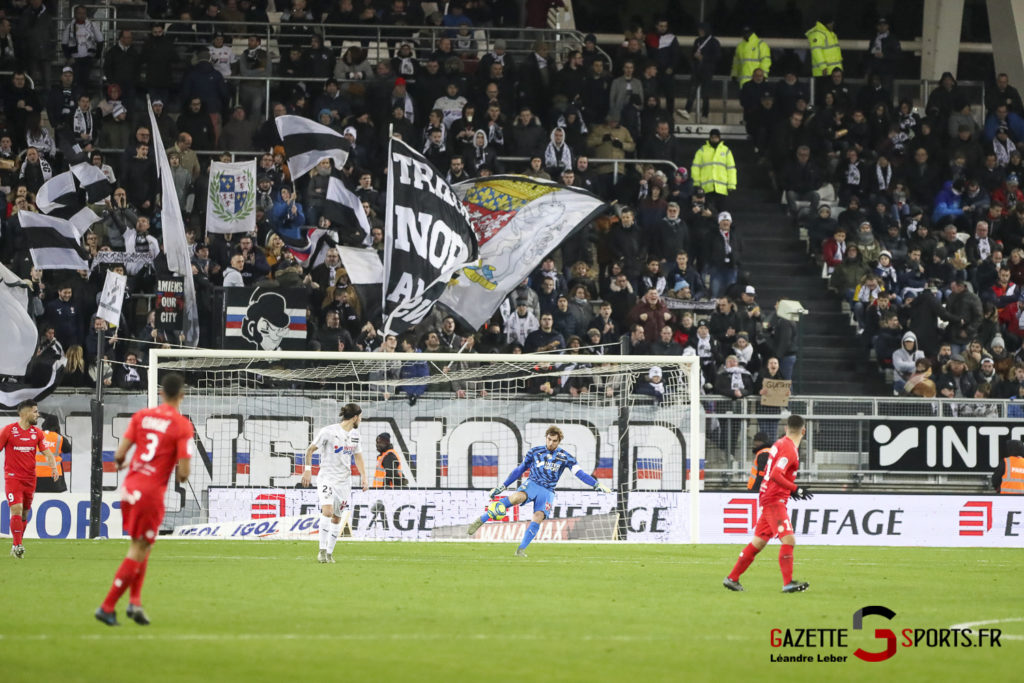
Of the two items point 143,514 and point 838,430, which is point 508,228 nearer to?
point 838,430

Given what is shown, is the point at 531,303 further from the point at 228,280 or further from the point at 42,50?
the point at 42,50

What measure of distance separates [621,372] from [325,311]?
16.1 feet

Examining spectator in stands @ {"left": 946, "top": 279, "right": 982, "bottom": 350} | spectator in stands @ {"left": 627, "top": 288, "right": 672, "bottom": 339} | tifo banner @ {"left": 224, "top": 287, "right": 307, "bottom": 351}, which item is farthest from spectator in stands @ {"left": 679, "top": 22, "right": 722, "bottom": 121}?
tifo banner @ {"left": 224, "top": 287, "right": 307, "bottom": 351}

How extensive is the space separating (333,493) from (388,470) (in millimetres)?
5445

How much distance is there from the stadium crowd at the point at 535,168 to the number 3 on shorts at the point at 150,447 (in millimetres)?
12840

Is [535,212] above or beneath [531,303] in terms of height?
above

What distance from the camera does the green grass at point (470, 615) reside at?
9.32 metres

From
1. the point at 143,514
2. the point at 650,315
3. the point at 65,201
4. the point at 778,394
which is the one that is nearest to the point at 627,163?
the point at 650,315

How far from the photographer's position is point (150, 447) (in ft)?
35.0

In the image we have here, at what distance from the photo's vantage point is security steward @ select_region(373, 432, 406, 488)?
76.9ft

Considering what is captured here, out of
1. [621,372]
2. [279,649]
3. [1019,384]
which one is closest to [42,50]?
[621,372]

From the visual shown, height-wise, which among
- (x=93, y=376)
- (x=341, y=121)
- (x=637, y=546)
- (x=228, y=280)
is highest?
(x=341, y=121)

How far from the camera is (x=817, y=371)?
1098 inches

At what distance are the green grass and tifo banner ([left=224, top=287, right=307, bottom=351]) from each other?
4590 millimetres
